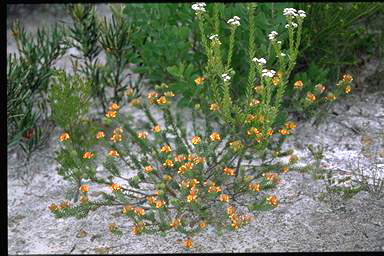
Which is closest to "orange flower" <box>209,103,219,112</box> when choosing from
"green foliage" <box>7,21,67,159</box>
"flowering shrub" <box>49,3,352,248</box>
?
"flowering shrub" <box>49,3,352,248</box>

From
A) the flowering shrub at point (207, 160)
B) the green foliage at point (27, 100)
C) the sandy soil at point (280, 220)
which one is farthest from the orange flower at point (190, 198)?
the green foliage at point (27, 100)

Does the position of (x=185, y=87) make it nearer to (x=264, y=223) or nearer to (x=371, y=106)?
(x=264, y=223)

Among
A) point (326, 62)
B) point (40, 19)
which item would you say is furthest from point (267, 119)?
point (40, 19)

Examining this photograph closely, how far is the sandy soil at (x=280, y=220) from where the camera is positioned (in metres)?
3.20

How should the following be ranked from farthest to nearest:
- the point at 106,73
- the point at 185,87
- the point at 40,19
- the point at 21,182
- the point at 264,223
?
the point at 40,19 < the point at 106,73 < the point at 21,182 < the point at 185,87 < the point at 264,223

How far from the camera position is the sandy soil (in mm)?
3201

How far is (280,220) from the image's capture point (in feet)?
10.9

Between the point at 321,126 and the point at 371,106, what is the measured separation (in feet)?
1.28

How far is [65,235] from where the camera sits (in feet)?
11.2

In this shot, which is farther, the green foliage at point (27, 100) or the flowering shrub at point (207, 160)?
the green foliage at point (27, 100)

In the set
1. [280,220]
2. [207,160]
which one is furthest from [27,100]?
[280,220]

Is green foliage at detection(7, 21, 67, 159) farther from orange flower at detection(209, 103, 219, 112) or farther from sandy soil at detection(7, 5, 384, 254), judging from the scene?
orange flower at detection(209, 103, 219, 112)

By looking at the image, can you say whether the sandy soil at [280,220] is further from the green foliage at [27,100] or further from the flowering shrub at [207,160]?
the green foliage at [27,100]

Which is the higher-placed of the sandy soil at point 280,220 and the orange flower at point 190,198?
the orange flower at point 190,198
